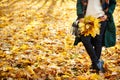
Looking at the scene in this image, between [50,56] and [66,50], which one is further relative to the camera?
[66,50]

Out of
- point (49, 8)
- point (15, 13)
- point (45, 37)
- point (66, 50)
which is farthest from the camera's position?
point (49, 8)

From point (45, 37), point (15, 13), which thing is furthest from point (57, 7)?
point (45, 37)

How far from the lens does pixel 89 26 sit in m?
4.68

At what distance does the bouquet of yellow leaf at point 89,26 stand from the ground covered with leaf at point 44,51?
0.74 metres

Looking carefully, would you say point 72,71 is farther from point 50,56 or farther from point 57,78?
point 50,56

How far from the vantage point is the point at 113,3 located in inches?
194

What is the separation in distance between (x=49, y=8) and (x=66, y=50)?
7726 millimetres

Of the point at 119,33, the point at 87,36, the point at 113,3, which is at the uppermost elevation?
the point at 113,3

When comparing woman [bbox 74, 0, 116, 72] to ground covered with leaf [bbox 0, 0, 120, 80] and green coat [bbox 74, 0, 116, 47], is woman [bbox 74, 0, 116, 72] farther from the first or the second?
ground covered with leaf [bbox 0, 0, 120, 80]

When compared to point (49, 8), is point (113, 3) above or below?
above

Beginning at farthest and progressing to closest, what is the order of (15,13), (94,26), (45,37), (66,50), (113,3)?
(15,13), (45,37), (66,50), (113,3), (94,26)

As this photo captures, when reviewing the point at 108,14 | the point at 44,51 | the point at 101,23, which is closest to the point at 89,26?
the point at 101,23

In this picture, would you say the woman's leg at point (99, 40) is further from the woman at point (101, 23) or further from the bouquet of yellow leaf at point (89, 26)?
the bouquet of yellow leaf at point (89, 26)

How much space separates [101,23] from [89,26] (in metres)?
0.26
